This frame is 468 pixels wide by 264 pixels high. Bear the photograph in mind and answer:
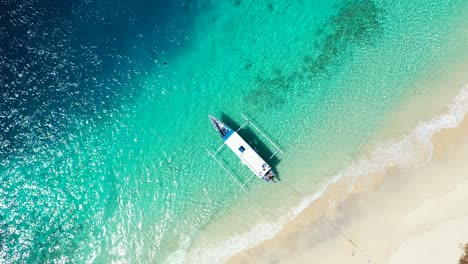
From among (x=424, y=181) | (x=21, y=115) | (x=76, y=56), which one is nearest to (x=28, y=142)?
(x=21, y=115)

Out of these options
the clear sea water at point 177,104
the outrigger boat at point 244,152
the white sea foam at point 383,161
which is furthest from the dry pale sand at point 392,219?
the outrigger boat at point 244,152

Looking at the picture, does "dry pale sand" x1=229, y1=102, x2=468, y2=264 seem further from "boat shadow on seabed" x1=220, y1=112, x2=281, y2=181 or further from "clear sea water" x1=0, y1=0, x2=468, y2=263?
"boat shadow on seabed" x1=220, y1=112, x2=281, y2=181

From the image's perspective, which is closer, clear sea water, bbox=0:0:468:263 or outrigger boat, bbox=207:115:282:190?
outrigger boat, bbox=207:115:282:190

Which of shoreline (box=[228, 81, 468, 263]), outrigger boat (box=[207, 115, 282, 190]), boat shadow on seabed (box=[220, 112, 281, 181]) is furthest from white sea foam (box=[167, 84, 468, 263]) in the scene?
boat shadow on seabed (box=[220, 112, 281, 181])

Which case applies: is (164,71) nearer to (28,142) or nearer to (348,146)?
(28,142)

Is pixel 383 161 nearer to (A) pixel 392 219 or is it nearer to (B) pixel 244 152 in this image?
(A) pixel 392 219
